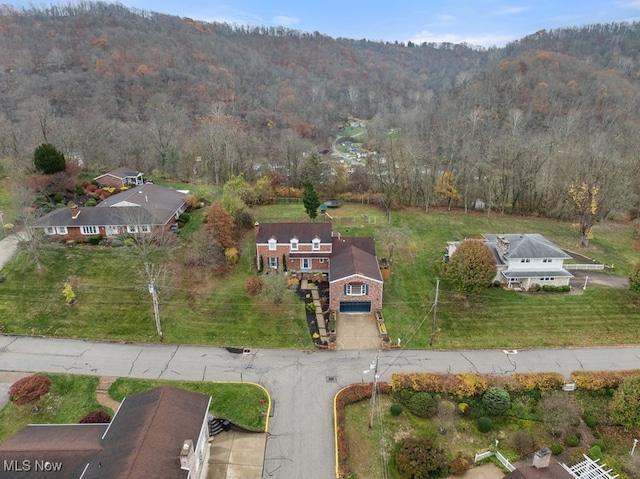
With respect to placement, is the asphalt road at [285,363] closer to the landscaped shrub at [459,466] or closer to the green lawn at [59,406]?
the green lawn at [59,406]

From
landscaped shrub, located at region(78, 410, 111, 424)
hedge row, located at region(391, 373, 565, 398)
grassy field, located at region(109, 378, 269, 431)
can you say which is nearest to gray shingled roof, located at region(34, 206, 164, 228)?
grassy field, located at region(109, 378, 269, 431)

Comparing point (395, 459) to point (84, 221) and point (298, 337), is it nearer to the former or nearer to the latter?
point (298, 337)

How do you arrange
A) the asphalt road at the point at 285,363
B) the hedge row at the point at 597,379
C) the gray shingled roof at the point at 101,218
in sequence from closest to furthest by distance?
the hedge row at the point at 597,379, the asphalt road at the point at 285,363, the gray shingled roof at the point at 101,218

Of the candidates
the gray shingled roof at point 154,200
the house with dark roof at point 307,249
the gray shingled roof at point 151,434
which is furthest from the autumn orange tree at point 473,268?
the gray shingled roof at point 154,200

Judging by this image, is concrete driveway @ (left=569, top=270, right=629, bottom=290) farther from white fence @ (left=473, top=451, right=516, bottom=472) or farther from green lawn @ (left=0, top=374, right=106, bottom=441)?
green lawn @ (left=0, top=374, right=106, bottom=441)

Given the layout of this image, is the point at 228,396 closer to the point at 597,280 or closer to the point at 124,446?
the point at 124,446

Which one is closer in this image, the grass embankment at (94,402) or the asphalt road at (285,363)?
the grass embankment at (94,402)
